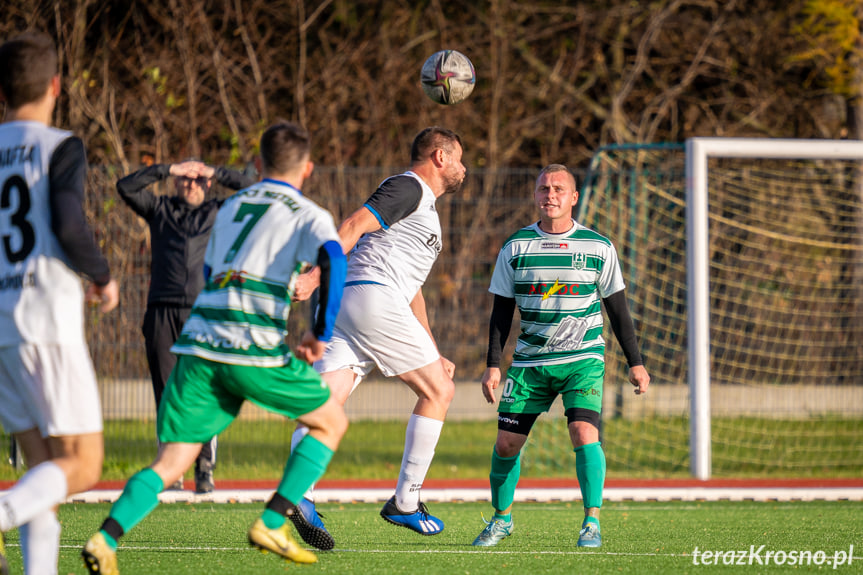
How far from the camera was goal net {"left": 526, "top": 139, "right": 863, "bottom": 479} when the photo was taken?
37.8ft

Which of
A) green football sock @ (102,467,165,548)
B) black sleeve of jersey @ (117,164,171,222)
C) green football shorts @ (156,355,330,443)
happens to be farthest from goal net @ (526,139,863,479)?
green football sock @ (102,467,165,548)

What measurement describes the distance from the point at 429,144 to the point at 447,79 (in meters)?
1.10

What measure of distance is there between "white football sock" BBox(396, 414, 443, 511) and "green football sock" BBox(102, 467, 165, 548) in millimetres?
1746

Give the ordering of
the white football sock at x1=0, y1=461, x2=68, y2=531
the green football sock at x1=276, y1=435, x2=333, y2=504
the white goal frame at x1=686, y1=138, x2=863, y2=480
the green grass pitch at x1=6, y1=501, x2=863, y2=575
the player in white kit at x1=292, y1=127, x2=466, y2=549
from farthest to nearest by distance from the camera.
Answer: the white goal frame at x1=686, y1=138, x2=863, y2=480
the player in white kit at x1=292, y1=127, x2=466, y2=549
the green grass pitch at x1=6, y1=501, x2=863, y2=575
the green football sock at x1=276, y1=435, x2=333, y2=504
the white football sock at x1=0, y1=461, x2=68, y2=531

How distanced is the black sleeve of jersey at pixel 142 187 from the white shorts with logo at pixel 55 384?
3.22m

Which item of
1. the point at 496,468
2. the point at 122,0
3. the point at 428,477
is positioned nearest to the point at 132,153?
the point at 122,0

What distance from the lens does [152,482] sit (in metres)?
4.09

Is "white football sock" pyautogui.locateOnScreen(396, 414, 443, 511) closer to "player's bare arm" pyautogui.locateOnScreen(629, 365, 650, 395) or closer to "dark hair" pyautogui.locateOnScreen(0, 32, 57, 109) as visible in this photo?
"player's bare arm" pyautogui.locateOnScreen(629, 365, 650, 395)

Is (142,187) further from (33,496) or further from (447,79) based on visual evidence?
(33,496)

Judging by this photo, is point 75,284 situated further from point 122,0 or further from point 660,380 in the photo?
point 122,0

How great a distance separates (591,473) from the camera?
5594 mm

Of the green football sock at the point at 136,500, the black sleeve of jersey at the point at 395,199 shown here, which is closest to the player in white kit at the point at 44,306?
the green football sock at the point at 136,500

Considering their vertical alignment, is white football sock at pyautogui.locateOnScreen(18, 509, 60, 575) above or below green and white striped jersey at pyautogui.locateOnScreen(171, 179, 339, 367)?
below

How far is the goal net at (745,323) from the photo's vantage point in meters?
11.5
